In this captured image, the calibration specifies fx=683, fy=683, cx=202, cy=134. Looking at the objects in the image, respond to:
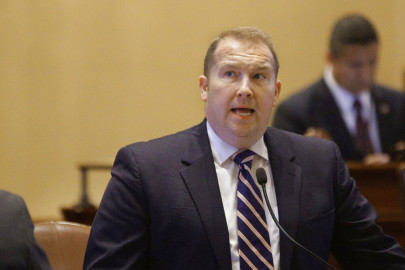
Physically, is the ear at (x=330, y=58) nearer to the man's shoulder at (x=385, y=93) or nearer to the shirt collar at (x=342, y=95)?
the shirt collar at (x=342, y=95)

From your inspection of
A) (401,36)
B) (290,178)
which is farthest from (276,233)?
(401,36)

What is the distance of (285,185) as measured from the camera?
2447mm

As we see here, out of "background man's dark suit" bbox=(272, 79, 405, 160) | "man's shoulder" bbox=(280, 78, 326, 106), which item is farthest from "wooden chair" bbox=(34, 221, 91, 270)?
"man's shoulder" bbox=(280, 78, 326, 106)

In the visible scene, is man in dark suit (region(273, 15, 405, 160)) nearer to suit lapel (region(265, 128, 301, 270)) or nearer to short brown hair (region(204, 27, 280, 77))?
suit lapel (region(265, 128, 301, 270))

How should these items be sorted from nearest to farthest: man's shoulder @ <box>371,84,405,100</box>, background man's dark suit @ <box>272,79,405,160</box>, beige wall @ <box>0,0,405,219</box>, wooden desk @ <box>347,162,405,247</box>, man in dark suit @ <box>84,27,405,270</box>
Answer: man in dark suit @ <box>84,27,405,270</box>
wooden desk @ <box>347,162,405,247</box>
background man's dark suit @ <box>272,79,405,160</box>
man's shoulder @ <box>371,84,405,100</box>
beige wall @ <box>0,0,405,219</box>

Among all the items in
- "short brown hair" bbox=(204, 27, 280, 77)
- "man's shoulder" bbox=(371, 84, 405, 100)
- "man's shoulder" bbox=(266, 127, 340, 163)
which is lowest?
"man's shoulder" bbox=(371, 84, 405, 100)

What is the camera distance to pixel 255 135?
8.00ft

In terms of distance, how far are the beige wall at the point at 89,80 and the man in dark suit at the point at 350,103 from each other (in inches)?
71.8

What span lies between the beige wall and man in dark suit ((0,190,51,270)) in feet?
13.5

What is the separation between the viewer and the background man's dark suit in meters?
4.58

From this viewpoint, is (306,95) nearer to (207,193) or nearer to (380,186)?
(380,186)

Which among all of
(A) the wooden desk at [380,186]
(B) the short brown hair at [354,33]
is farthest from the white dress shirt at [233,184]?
(B) the short brown hair at [354,33]

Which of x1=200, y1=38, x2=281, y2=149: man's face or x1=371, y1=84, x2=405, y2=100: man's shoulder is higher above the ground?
x1=200, y1=38, x2=281, y2=149: man's face

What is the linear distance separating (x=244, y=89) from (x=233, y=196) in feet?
1.23
